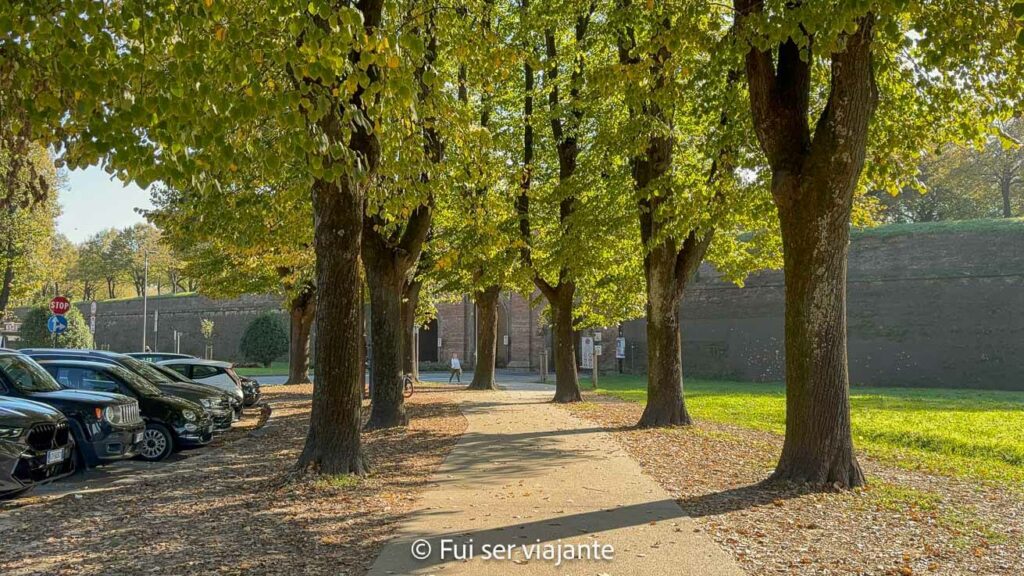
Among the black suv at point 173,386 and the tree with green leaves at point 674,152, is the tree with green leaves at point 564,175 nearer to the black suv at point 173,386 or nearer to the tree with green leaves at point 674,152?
the tree with green leaves at point 674,152

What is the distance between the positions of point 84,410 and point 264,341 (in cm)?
4431

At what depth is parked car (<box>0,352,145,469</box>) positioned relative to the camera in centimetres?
1022

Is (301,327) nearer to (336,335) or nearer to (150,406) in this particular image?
(150,406)

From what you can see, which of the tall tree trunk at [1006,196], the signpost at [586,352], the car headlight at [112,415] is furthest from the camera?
the tall tree trunk at [1006,196]

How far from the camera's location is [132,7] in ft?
20.8

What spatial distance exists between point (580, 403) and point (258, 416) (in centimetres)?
866

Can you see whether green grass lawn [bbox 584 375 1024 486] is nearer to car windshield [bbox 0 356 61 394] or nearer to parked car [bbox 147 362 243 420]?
parked car [bbox 147 362 243 420]

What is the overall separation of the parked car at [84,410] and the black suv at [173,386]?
106 inches

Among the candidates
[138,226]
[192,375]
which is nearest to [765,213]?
[192,375]

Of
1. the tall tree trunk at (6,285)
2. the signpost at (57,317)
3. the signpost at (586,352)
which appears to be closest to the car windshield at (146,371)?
the signpost at (57,317)

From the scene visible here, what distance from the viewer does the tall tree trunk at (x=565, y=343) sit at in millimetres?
22000

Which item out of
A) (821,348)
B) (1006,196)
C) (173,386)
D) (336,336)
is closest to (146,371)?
(173,386)

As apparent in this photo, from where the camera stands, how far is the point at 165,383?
14297mm

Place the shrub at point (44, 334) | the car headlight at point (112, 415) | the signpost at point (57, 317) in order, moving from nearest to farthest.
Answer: the car headlight at point (112, 415), the signpost at point (57, 317), the shrub at point (44, 334)
